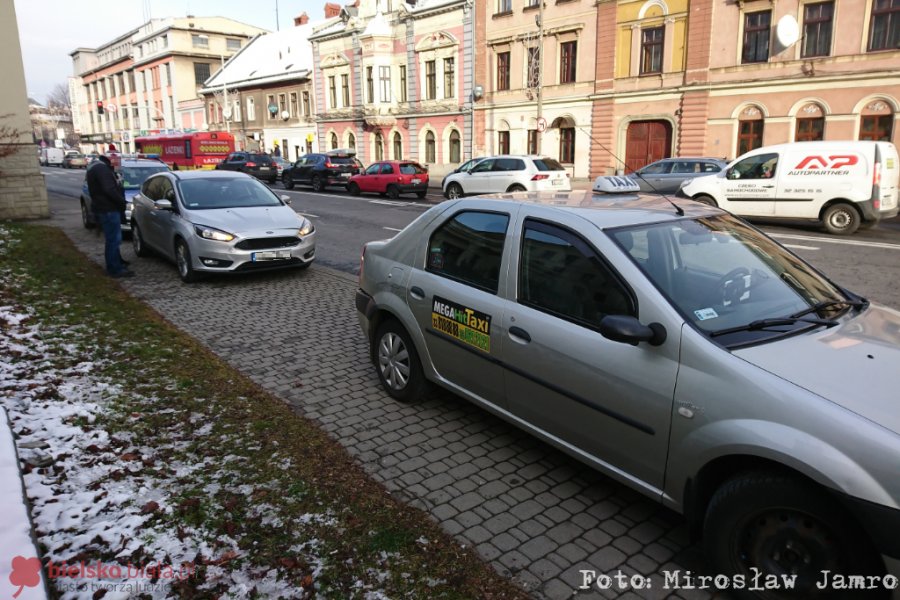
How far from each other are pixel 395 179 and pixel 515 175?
6.80m

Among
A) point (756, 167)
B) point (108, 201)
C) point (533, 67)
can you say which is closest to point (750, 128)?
point (756, 167)

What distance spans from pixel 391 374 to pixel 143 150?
4527 cm

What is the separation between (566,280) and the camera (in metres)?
3.54

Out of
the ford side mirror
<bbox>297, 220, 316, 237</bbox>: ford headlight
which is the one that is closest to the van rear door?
<bbox>297, 220, 316, 237</bbox>: ford headlight

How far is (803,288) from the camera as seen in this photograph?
3512 millimetres

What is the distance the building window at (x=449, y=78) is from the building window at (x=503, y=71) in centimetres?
347

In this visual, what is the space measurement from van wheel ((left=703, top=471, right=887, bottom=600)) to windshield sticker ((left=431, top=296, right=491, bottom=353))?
1.69 meters

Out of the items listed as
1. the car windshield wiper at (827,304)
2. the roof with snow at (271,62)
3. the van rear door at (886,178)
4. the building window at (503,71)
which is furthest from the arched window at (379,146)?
the car windshield wiper at (827,304)

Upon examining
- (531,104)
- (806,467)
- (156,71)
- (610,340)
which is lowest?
(806,467)

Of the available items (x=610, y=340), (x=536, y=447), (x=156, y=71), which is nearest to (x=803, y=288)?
(x=610, y=340)

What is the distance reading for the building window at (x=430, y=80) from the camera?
125ft

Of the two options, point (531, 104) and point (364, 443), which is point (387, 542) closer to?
point (364, 443)

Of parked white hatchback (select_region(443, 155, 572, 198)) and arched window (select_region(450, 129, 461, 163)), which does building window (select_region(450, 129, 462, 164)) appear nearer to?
arched window (select_region(450, 129, 461, 163))

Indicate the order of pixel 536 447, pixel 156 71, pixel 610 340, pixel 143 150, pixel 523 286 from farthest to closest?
pixel 156 71, pixel 143 150, pixel 536 447, pixel 523 286, pixel 610 340
